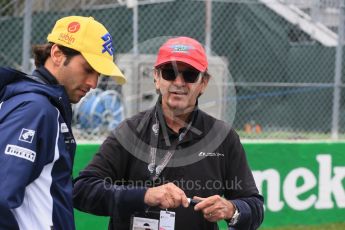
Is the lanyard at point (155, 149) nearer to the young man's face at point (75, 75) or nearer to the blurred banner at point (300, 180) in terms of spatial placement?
the young man's face at point (75, 75)

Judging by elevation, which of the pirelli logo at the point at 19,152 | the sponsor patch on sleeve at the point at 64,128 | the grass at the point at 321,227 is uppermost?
the grass at the point at 321,227

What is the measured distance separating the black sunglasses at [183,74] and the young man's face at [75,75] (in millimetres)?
535

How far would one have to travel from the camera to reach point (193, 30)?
11281mm

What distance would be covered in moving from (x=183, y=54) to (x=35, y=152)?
1068 millimetres

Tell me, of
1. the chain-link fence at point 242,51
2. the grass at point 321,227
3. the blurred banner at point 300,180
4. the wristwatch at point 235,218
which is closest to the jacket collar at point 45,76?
the wristwatch at point 235,218

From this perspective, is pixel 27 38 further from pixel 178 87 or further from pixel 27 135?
pixel 27 135

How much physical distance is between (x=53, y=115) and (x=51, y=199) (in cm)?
33

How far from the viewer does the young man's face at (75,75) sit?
2893 mm

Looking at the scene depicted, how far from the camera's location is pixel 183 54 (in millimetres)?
3361

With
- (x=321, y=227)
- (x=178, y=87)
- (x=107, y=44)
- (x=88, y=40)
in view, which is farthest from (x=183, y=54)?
(x=321, y=227)

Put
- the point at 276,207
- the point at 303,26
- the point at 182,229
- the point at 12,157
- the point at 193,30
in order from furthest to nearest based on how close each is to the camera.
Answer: the point at 303,26 < the point at 193,30 < the point at 276,207 < the point at 182,229 < the point at 12,157

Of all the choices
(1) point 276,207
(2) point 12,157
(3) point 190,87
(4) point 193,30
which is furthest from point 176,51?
(4) point 193,30

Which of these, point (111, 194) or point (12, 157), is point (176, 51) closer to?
point (111, 194)

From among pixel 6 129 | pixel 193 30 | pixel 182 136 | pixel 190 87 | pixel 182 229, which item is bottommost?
pixel 182 229
